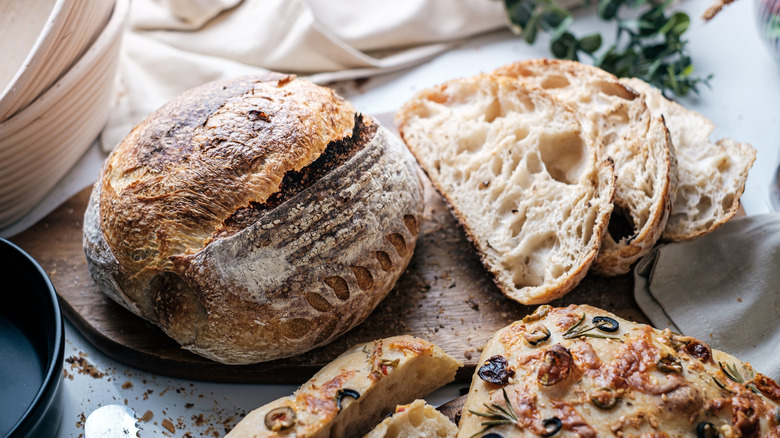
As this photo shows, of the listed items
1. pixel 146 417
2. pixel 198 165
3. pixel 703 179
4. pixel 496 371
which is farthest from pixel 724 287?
pixel 146 417

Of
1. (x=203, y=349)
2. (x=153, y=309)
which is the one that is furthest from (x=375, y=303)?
(x=153, y=309)

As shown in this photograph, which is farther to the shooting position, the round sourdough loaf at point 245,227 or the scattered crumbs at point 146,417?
the scattered crumbs at point 146,417

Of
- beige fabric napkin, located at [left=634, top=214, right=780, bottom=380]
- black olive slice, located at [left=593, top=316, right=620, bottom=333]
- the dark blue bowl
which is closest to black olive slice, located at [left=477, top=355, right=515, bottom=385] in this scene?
black olive slice, located at [left=593, top=316, right=620, bottom=333]

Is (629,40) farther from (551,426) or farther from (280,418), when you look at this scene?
(280,418)

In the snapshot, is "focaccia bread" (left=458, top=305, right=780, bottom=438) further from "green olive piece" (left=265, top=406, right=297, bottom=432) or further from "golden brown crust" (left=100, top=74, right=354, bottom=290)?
"golden brown crust" (left=100, top=74, right=354, bottom=290)

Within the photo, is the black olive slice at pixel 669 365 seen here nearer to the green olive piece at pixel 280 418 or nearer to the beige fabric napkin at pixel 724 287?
the beige fabric napkin at pixel 724 287

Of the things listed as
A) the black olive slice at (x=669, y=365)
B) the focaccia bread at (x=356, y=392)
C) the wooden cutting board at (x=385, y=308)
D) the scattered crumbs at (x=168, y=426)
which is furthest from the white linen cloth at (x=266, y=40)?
the black olive slice at (x=669, y=365)
